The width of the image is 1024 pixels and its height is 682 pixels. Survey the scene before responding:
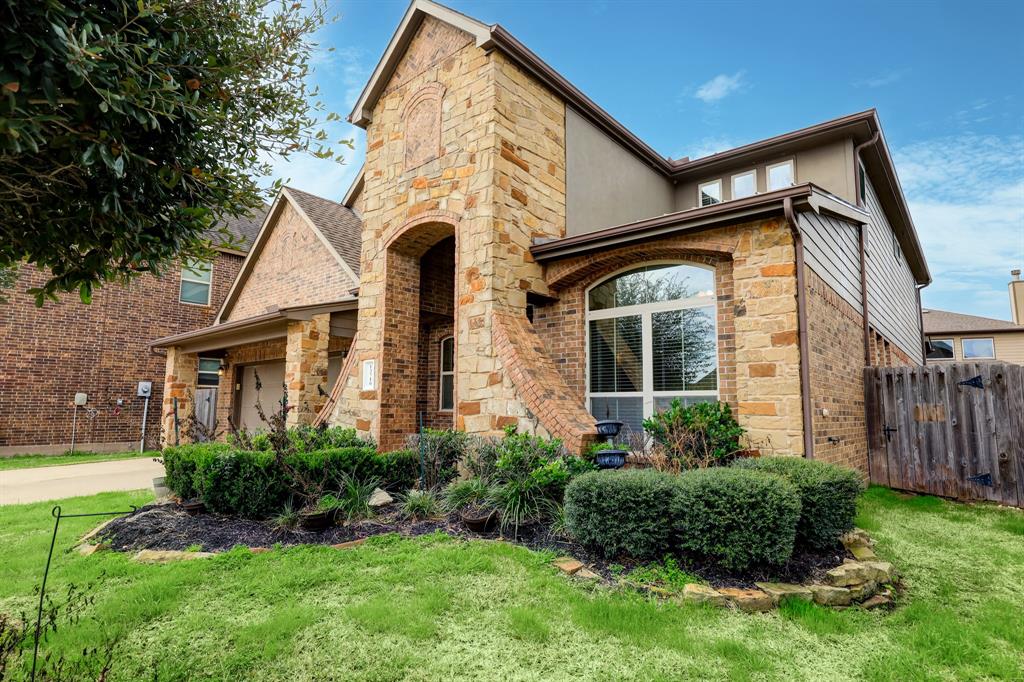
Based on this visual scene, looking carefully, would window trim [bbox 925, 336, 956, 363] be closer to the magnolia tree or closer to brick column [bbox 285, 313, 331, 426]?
brick column [bbox 285, 313, 331, 426]

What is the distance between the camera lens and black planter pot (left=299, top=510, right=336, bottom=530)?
5.73 meters

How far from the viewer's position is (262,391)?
15.1m

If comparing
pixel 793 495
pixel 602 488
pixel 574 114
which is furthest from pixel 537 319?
pixel 793 495

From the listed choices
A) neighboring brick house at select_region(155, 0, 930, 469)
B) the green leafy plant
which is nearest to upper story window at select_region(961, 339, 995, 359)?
neighboring brick house at select_region(155, 0, 930, 469)

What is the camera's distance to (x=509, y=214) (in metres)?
8.44

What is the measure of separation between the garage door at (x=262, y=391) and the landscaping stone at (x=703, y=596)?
12.5 meters

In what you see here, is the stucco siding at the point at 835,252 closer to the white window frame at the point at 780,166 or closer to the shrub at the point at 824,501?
the white window frame at the point at 780,166

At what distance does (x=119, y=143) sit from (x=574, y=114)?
850 cm

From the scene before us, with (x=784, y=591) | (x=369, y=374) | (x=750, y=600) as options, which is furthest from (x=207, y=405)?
(x=784, y=591)

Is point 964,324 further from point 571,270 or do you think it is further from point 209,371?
point 209,371

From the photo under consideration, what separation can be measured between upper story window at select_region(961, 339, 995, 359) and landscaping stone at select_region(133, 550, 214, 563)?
32118 millimetres

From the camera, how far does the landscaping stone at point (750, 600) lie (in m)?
3.82

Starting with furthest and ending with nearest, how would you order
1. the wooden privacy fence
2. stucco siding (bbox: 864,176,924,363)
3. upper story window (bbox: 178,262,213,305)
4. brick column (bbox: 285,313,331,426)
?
upper story window (bbox: 178,262,213,305), brick column (bbox: 285,313,331,426), stucco siding (bbox: 864,176,924,363), the wooden privacy fence

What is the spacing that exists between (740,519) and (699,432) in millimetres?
2362
